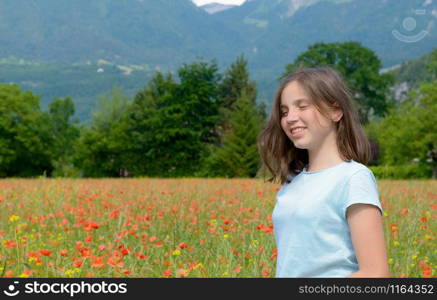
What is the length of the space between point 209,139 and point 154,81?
748cm

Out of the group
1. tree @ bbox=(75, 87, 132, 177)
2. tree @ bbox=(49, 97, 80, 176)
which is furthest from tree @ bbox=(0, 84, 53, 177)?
tree @ bbox=(49, 97, 80, 176)

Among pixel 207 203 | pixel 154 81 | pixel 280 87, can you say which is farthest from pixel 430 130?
pixel 280 87

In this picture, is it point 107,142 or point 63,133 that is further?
point 63,133

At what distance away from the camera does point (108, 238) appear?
526 centimetres

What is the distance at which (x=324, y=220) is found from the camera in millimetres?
1929

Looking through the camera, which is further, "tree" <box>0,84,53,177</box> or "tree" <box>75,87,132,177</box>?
"tree" <box>75,87,132,177</box>

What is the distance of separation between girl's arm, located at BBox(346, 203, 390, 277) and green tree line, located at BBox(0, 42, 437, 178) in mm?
37074

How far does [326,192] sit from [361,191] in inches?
5.7

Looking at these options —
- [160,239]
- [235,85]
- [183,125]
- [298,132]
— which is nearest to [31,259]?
[160,239]

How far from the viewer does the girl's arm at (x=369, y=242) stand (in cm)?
177

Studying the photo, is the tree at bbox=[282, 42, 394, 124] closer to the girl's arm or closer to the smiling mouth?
the smiling mouth

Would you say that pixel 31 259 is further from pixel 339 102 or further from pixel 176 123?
pixel 176 123

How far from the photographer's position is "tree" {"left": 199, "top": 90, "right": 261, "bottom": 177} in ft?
128

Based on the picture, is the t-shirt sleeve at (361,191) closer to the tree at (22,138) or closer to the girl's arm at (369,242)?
the girl's arm at (369,242)
